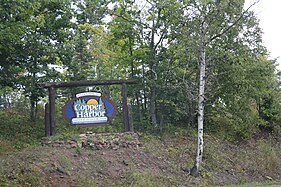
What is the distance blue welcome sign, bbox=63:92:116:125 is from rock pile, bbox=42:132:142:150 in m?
0.58

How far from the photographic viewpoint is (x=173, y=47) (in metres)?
15.4

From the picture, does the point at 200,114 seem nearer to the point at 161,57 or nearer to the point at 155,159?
the point at 155,159

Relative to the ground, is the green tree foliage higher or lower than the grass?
higher

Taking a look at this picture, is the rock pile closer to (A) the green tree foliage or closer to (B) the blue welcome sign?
(B) the blue welcome sign

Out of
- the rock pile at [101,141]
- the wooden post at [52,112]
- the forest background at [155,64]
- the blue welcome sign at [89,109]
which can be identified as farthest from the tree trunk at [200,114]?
the wooden post at [52,112]

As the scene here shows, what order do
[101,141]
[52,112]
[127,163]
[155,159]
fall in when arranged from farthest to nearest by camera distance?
[52,112]
[155,159]
[101,141]
[127,163]

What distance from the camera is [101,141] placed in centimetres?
1265

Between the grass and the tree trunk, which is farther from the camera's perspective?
the tree trunk

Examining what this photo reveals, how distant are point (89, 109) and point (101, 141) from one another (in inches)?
59.7

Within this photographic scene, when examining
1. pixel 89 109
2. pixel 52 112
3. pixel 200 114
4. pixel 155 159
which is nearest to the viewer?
pixel 200 114

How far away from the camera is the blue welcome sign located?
13.4 meters

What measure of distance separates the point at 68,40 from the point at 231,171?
30.0 ft

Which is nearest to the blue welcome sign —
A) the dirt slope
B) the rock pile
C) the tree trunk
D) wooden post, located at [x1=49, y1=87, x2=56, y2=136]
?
wooden post, located at [x1=49, y1=87, x2=56, y2=136]

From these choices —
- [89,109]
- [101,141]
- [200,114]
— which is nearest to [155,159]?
[101,141]
